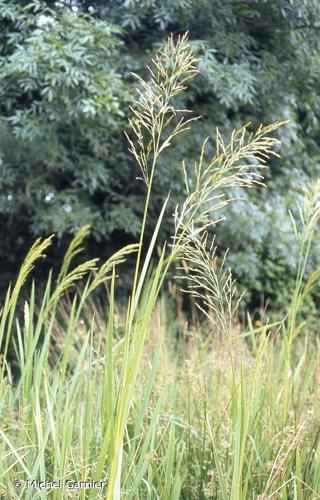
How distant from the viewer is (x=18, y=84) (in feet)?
19.2

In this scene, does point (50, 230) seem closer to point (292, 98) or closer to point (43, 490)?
point (292, 98)

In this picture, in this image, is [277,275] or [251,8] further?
[277,275]

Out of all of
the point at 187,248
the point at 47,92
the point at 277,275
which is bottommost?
the point at 277,275

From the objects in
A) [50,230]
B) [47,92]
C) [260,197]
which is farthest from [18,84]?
[260,197]

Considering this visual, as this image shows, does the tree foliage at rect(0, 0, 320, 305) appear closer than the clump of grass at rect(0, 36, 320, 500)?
No

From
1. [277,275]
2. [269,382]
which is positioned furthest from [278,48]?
[269,382]

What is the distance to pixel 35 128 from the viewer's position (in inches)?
220

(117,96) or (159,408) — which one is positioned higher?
(117,96)

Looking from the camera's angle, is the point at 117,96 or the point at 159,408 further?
the point at 117,96

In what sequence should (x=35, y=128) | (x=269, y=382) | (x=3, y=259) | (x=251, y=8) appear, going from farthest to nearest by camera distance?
(x=3, y=259), (x=251, y=8), (x=35, y=128), (x=269, y=382)

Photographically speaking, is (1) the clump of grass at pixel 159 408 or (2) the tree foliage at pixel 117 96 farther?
(2) the tree foliage at pixel 117 96

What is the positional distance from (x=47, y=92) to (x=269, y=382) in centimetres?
376

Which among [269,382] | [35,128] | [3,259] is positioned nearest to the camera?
[269,382]

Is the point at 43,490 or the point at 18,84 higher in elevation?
the point at 18,84
